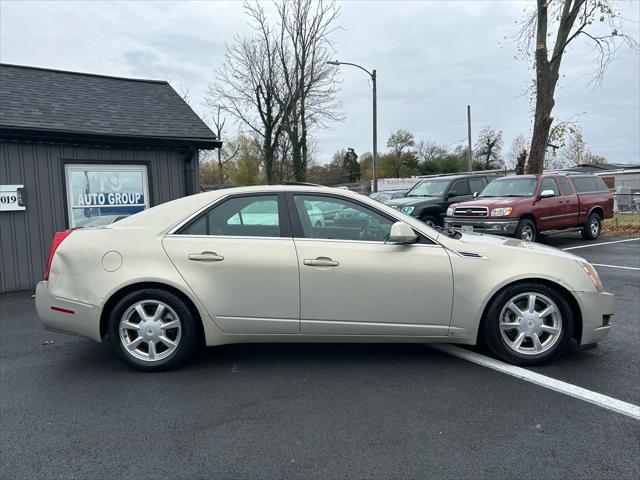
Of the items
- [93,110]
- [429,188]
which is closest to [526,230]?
[429,188]

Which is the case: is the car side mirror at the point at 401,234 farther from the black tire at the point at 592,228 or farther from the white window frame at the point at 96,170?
the black tire at the point at 592,228

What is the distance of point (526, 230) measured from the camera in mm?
10742

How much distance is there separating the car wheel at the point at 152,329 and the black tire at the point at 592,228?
11940 millimetres

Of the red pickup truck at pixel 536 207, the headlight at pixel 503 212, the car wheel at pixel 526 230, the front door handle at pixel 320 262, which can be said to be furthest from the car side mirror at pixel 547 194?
the front door handle at pixel 320 262

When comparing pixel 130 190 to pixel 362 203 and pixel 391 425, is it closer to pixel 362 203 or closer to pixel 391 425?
pixel 362 203

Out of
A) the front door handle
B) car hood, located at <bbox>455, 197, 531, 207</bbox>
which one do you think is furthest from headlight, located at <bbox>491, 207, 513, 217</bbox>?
the front door handle

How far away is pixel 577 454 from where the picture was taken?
8.52ft

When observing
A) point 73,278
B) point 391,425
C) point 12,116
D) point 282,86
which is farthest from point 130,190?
point 282,86

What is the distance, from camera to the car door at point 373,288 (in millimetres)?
3674

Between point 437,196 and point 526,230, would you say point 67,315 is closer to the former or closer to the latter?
point 526,230

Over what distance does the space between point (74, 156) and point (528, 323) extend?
787 centimetres

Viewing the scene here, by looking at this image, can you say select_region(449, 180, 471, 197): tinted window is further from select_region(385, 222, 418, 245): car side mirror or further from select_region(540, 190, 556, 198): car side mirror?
select_region(385, 222, 418, 245): car side mirror

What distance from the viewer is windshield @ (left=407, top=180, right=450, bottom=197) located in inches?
518

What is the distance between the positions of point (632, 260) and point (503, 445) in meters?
8.50
